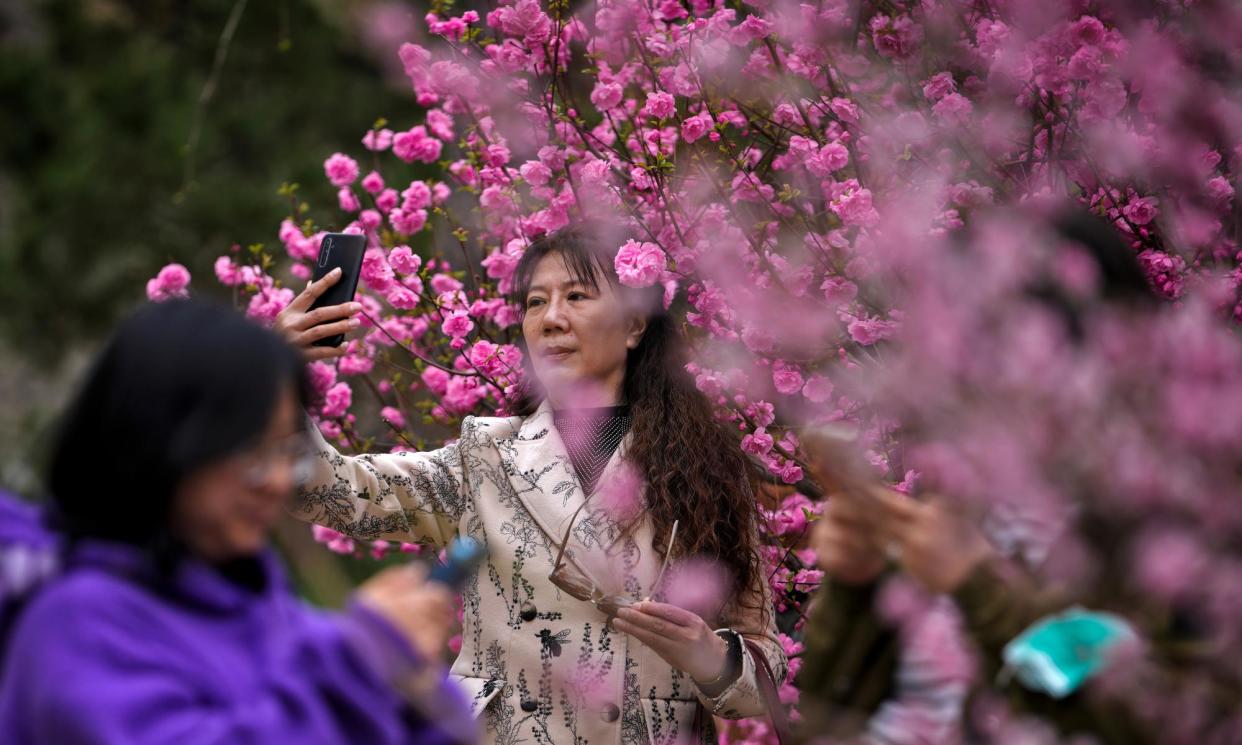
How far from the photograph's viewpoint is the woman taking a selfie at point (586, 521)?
A: 2.51m

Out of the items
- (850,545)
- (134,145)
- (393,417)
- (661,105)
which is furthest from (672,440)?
(134,145)

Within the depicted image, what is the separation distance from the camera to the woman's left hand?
235 centimetres

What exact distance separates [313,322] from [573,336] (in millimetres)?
543

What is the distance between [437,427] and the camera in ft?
13.2

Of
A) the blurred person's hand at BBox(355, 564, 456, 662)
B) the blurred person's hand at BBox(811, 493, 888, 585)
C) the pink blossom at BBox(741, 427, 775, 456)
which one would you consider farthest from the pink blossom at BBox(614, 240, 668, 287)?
the blurred person's hand at BBox(355, 564, 456, 662)

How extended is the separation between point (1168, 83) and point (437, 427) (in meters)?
2.14

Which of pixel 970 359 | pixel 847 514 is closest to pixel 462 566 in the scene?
pixel 847 514

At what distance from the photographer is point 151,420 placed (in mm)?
1339

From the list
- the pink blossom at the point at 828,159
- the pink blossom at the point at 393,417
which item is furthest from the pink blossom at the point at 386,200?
the pink blossom at the point at 828,159

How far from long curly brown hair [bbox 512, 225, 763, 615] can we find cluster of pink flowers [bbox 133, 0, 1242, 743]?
9 cm

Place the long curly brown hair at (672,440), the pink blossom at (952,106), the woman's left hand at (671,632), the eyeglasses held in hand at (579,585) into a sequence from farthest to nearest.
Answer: the pink blossom at (952,106) < the long curly brown hair at (672,440) < the eyeglasses held in hand at (579,585) < the woman's left hand at (671,632)

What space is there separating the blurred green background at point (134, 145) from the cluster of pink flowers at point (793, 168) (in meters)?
4.11

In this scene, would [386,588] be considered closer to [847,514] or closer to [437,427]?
[847,514]

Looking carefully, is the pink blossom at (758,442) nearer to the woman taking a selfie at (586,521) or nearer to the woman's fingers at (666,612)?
the woman taking a selfie at (586,521)
